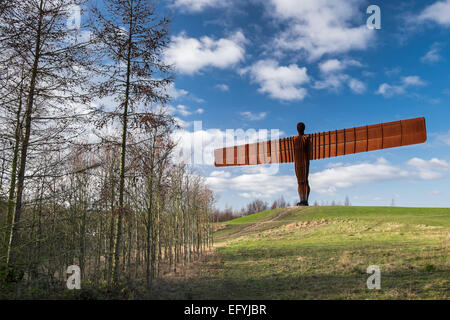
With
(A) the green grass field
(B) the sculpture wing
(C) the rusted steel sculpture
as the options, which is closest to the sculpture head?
(C) the rusted steel sculpture

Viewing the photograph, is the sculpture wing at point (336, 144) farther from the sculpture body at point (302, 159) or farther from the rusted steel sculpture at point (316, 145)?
the sculpture body at point (302, 159)

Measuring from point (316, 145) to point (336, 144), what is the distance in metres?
0.86

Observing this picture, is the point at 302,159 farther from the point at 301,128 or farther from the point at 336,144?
the point at 336,144

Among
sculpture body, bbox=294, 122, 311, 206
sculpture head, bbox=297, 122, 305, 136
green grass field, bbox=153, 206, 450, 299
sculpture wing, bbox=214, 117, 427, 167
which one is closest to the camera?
green grass field, bbox=153, 206, 450, 299

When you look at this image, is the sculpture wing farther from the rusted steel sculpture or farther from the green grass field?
the green grass field

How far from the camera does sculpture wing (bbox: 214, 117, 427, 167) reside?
40.1ft

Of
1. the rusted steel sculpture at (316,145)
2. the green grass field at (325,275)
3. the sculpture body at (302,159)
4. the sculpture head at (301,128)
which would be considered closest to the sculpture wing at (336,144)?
the rusted steel sculpture at (316,145)

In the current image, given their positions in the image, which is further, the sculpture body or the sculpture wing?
the sculpture body

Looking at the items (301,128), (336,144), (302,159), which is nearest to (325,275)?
(302,159)

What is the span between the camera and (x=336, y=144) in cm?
1326

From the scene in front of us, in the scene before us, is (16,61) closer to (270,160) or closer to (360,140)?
(270,160)

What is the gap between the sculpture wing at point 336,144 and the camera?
12219 millimetres

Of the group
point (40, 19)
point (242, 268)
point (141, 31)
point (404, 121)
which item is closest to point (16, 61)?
point (40, 19)
